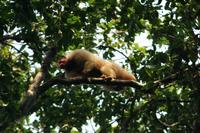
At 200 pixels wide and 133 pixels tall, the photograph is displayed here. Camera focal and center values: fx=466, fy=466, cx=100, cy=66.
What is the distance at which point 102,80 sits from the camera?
7.54 m

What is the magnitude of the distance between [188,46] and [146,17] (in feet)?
7.25

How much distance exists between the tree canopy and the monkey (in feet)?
1.17

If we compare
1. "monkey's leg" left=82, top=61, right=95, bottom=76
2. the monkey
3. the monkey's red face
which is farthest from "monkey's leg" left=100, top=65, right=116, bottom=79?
the monkey's red face

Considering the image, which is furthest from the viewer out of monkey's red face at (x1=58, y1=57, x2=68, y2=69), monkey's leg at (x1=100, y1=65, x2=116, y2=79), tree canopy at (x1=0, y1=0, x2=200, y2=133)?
monkey's red face at (x1=58, y1=57, x2=68, y2=69)

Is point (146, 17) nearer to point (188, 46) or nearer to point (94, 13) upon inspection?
point (94, 13)

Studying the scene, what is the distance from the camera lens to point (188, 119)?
714 centimetres

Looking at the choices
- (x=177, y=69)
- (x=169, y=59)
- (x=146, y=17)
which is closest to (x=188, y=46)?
(x=177, y=69)

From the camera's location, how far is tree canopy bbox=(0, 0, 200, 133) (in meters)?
6.69

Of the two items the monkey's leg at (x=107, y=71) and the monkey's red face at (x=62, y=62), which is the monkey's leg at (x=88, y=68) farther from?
the monkey's red face at (x=62, y=62)

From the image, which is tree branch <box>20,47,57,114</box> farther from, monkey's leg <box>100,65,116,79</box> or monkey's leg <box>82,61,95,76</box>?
monkey's leg <box>100,65,116,79</box>

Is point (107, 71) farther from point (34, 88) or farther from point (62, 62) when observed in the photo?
point (34, 88)

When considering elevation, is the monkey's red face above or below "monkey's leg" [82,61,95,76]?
above

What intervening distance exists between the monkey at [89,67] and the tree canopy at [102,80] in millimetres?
356

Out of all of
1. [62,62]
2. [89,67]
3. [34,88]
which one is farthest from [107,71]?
[34,88]
